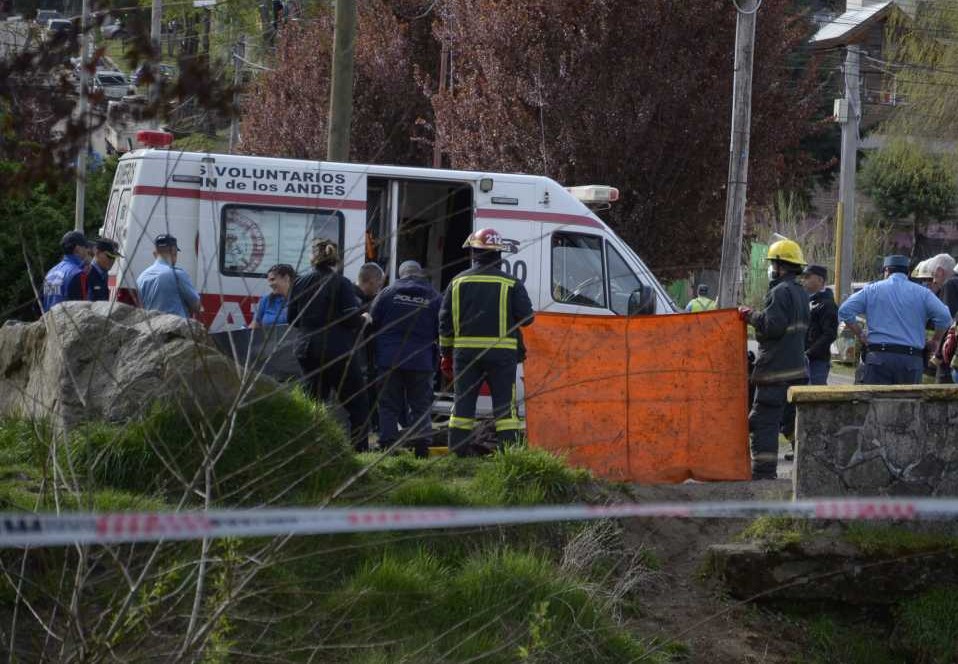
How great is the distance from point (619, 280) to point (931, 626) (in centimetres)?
565

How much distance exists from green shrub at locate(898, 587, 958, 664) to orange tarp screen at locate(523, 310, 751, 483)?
185 cm

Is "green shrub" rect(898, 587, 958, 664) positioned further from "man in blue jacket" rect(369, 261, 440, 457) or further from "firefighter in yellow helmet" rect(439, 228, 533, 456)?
"man in blue jacket" rect(369, 261, 440, 457)

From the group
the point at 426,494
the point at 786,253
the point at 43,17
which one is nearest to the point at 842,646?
the point at 426,494

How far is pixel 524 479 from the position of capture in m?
7.22

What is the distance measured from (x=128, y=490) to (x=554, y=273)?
254 inches

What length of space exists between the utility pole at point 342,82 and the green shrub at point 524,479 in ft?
23.9

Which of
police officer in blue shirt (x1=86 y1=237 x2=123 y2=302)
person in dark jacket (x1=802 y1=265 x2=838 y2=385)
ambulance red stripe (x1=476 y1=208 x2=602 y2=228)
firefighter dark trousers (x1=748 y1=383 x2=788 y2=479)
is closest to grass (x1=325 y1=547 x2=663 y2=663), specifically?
firefighter dark trousers (x1=748 y1=383 x2=788 y2=479)

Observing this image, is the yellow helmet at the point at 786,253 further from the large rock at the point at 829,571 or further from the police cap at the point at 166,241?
the police cap at the point at 166,241

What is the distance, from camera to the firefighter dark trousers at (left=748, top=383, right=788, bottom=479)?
919cm

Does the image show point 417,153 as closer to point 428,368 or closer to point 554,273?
point 554,273

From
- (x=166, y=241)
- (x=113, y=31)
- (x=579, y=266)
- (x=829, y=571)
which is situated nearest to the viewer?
(x=113, y=31)

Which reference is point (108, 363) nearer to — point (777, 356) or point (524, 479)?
point (524, 479)

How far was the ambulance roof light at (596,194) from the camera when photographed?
1268cm

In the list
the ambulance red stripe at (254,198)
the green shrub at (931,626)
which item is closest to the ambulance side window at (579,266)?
the ambulance red stripe at (254,198)
